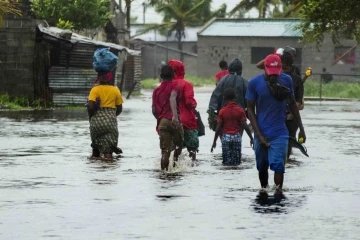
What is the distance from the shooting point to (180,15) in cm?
10031

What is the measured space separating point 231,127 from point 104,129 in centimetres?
189

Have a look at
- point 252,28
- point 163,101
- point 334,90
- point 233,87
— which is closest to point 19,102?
point 233,87

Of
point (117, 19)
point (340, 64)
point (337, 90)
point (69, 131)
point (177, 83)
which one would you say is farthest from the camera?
point (340, 64)

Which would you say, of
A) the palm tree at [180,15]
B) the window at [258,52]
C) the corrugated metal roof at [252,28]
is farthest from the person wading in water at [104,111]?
the palm tree at [180,15]

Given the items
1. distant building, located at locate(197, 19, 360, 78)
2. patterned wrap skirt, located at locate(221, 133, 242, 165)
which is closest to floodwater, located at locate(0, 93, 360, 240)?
patterned wrap skirt, located at locate(221, 133, 242, 165)

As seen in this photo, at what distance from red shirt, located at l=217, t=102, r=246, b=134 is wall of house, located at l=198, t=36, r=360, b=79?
59450 mm

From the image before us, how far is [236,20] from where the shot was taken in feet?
277

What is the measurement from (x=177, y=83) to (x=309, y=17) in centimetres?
2757

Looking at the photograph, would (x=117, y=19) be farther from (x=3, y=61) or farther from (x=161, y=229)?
(x=161, y=229)

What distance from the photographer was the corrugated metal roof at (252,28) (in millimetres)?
80375

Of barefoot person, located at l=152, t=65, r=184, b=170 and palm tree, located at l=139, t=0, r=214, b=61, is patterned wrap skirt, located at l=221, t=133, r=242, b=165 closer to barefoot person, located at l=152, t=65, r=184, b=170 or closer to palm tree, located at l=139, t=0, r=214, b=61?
barefoot person, located at l=152, t=65, r=184, b=170

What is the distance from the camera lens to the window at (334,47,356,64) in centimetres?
7819

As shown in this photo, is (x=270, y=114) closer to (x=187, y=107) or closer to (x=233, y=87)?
(x=187, y=107)

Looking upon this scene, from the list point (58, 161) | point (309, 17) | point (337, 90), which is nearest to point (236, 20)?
point (337, 90)
